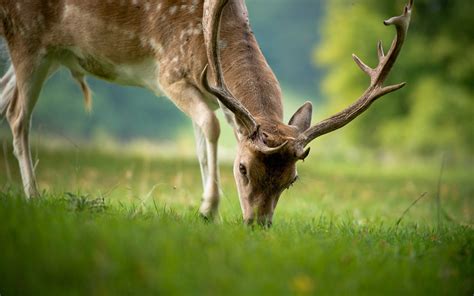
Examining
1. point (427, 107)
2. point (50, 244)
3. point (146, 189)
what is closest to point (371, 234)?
point (50, 244)

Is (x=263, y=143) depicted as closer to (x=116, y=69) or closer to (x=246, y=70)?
(x=246, y=70)

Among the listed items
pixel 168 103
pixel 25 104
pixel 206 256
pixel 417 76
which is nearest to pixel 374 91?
pixel 206 256

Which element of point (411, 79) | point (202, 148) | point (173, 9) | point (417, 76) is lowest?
point (411, 79)

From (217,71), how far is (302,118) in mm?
884

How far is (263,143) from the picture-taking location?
14.6ft

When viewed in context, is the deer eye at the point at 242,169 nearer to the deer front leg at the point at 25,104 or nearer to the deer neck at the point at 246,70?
the deer neck at the point at 246,70

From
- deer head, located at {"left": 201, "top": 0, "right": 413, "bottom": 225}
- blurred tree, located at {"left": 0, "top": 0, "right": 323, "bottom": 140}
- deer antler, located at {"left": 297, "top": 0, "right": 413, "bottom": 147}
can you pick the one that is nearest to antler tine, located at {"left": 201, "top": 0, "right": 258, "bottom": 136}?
deer head, located at {"left": 201, "top": 0, "right": 413, "bottom": 225}

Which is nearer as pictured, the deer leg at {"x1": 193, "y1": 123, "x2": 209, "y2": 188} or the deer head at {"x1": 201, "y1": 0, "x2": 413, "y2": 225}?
the deer head at {"x1": 201, "y1": 0, "x2": 413, "y2": 225}

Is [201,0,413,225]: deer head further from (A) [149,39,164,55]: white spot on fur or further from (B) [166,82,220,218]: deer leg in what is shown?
(A) [149,39,164,55]: white spot on fur

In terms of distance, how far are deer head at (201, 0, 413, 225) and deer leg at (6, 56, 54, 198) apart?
2.19 meters

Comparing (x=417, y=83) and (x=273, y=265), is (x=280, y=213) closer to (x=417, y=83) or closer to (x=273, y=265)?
(x=273, y=265)

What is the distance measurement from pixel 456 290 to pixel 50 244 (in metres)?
2.02

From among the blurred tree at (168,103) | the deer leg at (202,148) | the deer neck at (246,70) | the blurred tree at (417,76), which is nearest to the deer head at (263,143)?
the deer neck at (246,70)

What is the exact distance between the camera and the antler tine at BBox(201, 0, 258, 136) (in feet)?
15.1
